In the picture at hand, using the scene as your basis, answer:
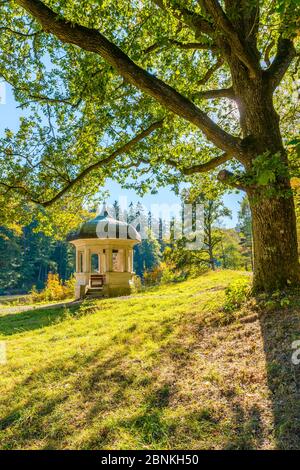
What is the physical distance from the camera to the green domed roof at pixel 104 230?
17250mm

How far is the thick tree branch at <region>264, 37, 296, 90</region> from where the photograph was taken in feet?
20.0

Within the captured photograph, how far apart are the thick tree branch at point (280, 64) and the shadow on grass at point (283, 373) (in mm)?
4230

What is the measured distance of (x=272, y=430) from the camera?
276cm

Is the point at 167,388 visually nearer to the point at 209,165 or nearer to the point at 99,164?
the point at 209,165

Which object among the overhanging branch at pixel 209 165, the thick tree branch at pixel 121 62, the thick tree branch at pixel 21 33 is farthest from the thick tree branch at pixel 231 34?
the thick tree branch at pixel 21 33

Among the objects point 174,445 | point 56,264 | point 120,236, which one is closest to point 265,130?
point 174,445

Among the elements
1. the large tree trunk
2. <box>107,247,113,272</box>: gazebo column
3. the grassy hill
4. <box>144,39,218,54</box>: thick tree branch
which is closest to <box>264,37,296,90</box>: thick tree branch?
<box>144,39,218,54</box>: thick tree branch

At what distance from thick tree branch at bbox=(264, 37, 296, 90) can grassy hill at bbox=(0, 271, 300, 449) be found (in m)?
4.05

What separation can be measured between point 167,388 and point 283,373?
4.31 feet

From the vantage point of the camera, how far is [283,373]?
351cm

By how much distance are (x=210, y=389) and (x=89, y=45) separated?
518 centimetres

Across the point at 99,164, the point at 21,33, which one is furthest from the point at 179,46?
the point at 21,33

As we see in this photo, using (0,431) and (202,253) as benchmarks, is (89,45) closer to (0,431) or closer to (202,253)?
(0,431)

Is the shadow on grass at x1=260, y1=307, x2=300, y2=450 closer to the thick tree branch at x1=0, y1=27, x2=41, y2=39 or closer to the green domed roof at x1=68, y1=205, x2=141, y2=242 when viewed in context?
the thick tree branch at x1=0, y1=27, x2=41, y2=39
